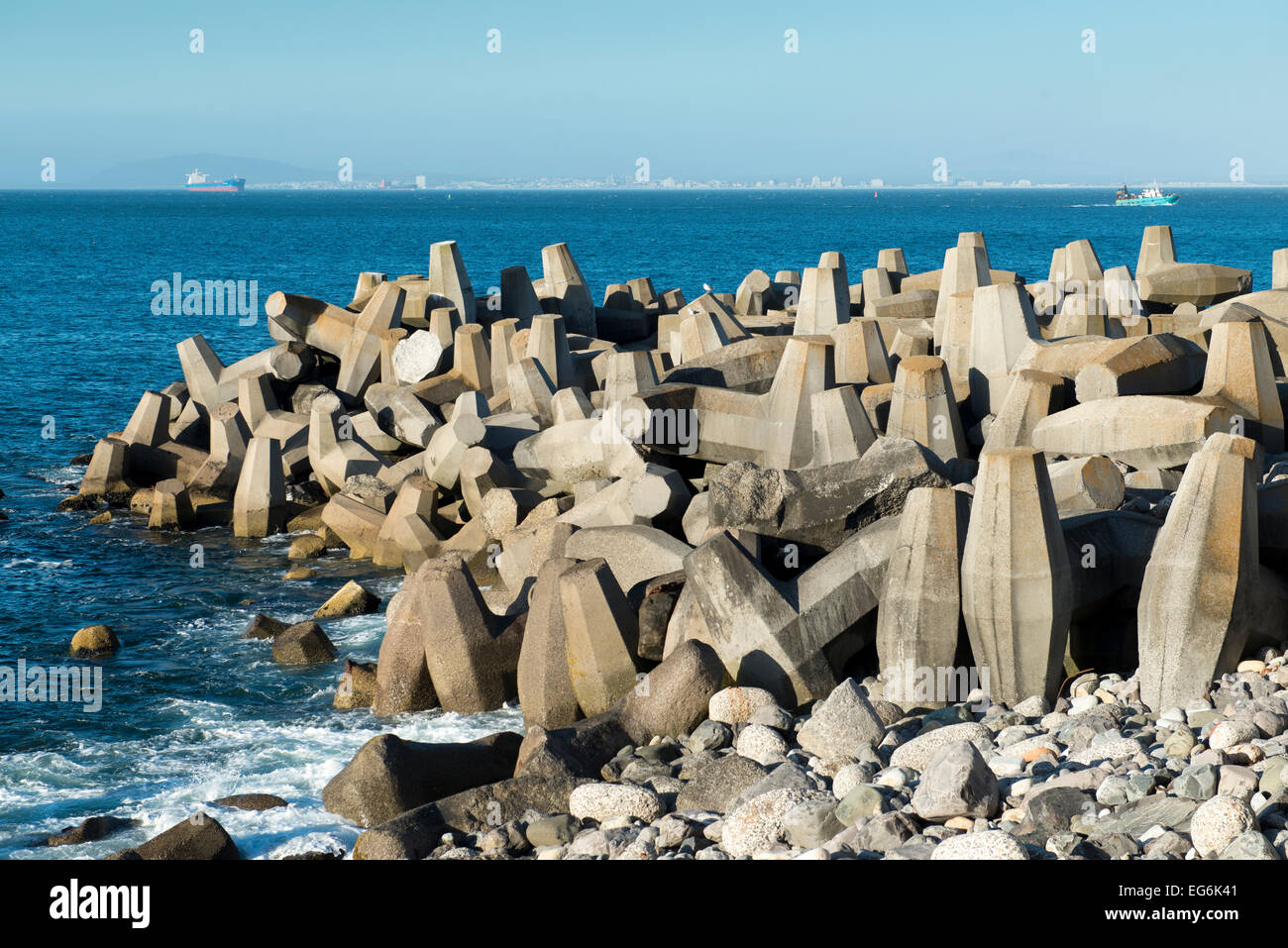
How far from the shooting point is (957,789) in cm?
520

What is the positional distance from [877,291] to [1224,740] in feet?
37.6

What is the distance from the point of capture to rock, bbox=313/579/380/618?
10727 millimetres

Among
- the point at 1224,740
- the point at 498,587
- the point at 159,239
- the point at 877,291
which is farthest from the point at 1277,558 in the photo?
the point at 159,239

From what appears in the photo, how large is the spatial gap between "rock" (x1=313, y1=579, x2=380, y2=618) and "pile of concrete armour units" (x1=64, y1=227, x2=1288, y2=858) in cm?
96

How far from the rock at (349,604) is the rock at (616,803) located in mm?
5092

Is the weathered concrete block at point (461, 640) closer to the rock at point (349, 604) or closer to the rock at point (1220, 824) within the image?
the rock at point (349, 604)

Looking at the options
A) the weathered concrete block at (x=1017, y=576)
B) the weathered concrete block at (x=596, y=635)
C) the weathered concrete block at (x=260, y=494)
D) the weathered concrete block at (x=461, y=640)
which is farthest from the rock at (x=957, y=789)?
the weathered concrete block at (x=260, y=494)

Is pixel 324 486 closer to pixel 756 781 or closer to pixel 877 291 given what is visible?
pixel 877 291

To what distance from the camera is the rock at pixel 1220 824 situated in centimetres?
467

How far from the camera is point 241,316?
40.8 meters

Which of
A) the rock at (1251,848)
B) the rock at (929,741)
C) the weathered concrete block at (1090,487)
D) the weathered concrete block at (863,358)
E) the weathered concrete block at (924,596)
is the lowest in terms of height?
the rock at (929,741)

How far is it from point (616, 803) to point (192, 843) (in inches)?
81.2

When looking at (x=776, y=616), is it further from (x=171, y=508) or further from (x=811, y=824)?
(x=171, y=508)
